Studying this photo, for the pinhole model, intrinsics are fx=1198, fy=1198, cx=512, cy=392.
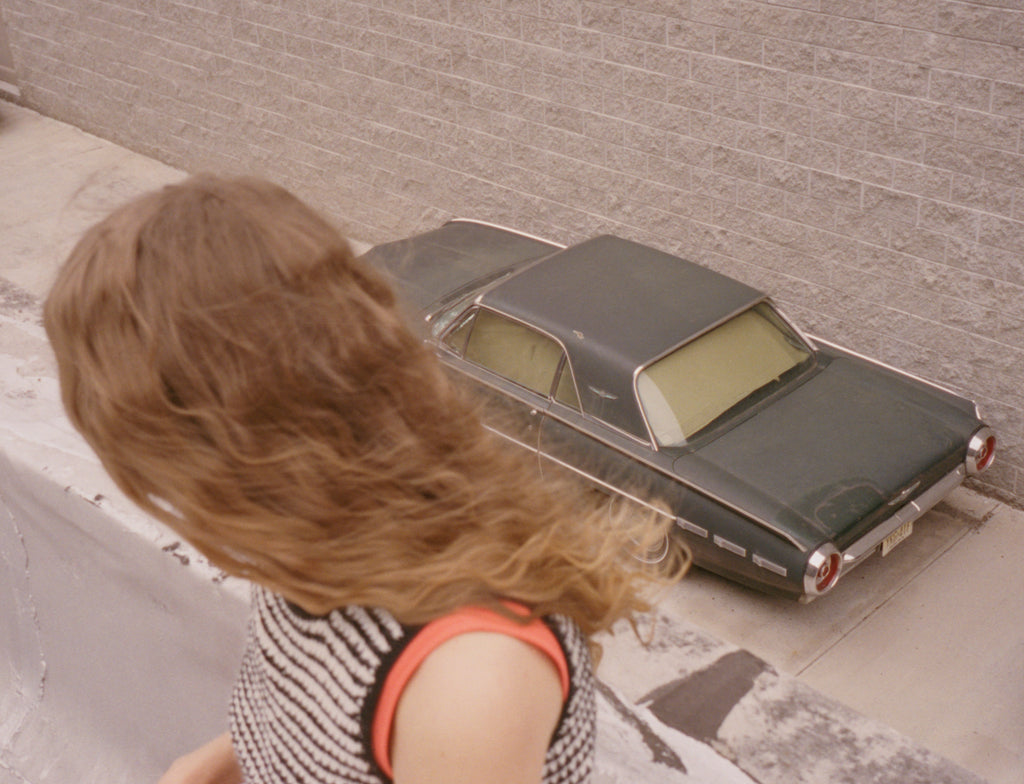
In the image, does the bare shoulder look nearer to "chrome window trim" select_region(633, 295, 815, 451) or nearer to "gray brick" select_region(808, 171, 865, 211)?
"chrome window trim" select_region(633, 295, 815, 451)

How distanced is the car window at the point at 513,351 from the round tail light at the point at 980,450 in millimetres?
2142

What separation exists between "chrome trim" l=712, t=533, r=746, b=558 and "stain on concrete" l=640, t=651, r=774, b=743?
3.61 m

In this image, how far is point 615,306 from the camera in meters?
6.30

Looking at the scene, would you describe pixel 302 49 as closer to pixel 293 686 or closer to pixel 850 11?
pixel 850 11

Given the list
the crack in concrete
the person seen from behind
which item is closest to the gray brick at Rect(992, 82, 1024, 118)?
the crack in concrete

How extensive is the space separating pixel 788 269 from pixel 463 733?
6.42 m

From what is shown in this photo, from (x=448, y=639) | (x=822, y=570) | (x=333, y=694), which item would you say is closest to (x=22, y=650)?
(x=333, y=694)

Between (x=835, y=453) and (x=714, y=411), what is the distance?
625 millimetres

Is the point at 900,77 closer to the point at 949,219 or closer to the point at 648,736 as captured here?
the point at 949,219

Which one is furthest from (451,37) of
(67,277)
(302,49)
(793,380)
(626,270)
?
(67,277)

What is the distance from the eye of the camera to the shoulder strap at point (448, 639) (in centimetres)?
111

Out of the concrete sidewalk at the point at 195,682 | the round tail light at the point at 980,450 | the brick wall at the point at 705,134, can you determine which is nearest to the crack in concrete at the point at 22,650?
the concrete sidewalk at the point at 195,682

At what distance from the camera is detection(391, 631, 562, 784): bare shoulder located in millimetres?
1040

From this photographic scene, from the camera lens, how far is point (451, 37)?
8.35 meters
